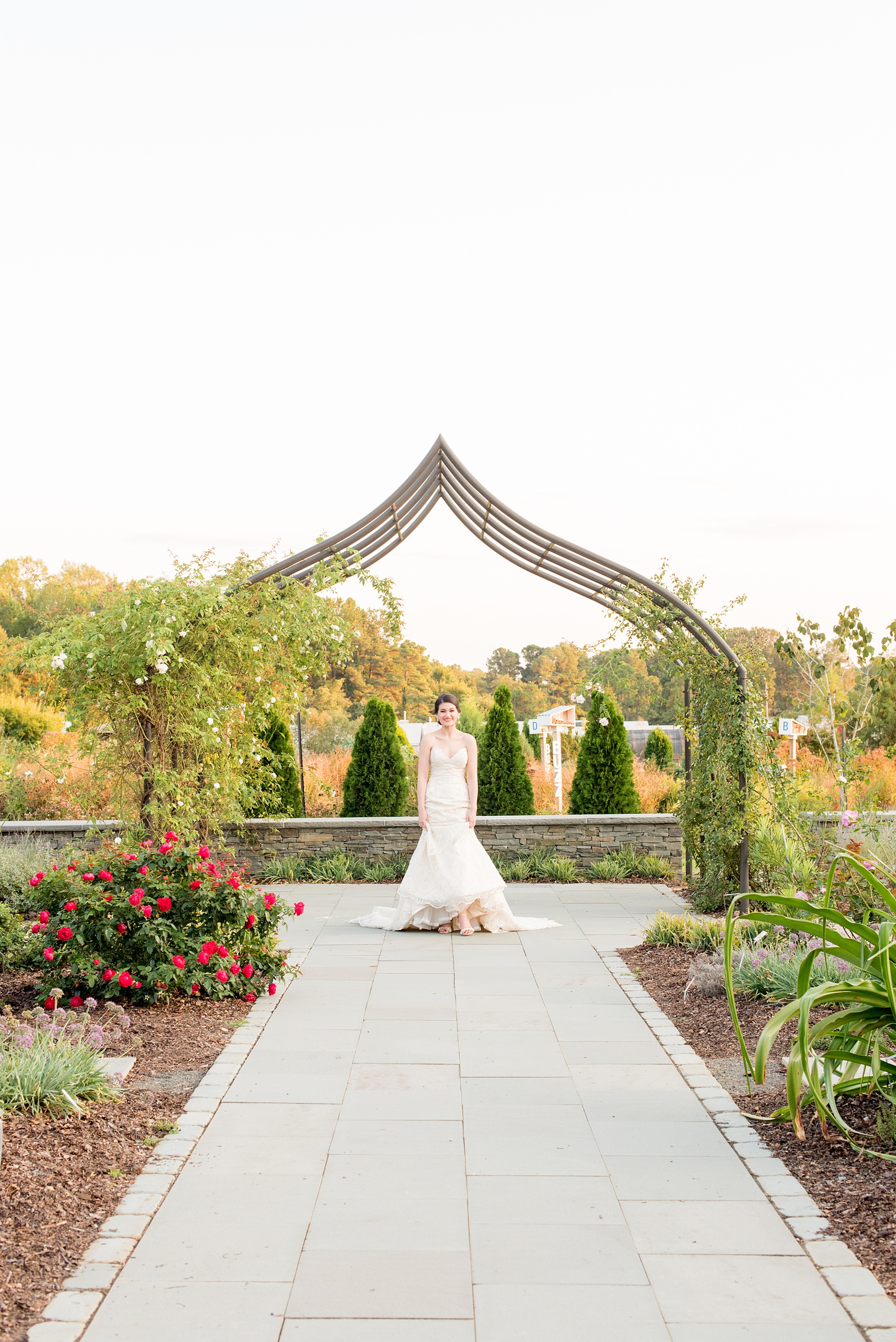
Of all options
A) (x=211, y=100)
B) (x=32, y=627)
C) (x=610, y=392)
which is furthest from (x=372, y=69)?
(x=32, y=627)

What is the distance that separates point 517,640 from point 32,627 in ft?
67.9

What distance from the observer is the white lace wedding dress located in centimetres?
757

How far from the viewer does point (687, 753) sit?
9156 mm

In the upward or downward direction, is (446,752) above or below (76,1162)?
above

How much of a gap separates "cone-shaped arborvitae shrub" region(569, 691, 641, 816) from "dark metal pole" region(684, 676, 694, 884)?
1502 millimetres

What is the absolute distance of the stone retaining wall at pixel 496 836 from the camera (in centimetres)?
1042

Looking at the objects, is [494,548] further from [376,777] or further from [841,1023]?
[841,1023]

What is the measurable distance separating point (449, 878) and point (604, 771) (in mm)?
3940

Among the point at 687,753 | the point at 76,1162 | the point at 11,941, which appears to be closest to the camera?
the point at 76,1162

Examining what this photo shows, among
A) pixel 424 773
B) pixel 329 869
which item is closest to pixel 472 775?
pixel 424 773

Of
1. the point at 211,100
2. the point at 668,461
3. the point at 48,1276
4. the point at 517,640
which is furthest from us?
the point at 517,640

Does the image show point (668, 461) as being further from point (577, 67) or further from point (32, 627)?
point (32, 627)

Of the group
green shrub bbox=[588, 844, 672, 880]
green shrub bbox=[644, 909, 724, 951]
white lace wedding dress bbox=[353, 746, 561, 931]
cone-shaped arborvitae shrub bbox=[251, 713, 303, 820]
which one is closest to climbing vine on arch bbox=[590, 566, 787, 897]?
green shrub bbox=[588, 844, 672, 880]

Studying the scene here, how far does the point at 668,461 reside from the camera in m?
12.3
